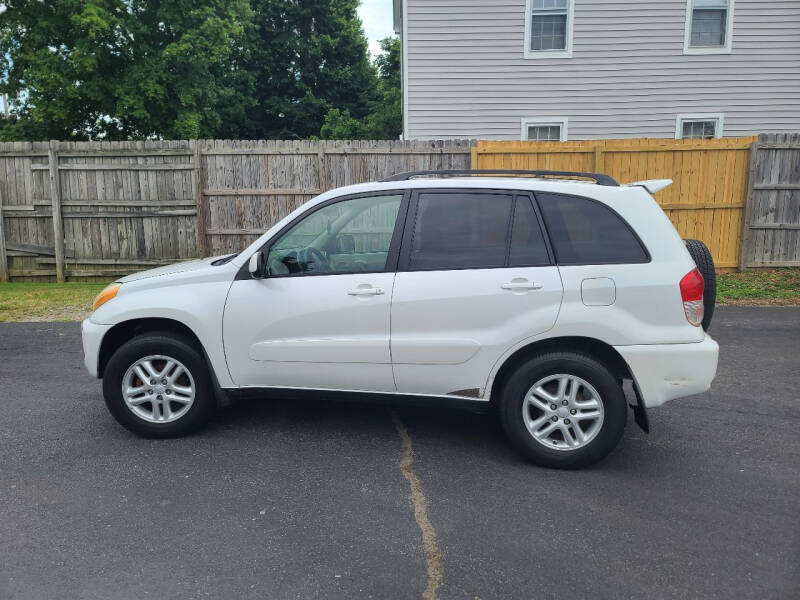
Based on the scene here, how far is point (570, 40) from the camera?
46.7 ft

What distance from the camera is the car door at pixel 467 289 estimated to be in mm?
3865

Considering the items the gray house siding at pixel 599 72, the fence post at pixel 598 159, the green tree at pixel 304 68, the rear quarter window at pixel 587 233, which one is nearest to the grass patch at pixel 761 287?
the fence post at pixel 598 159

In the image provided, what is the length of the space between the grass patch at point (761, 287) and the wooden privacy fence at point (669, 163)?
1047 mm

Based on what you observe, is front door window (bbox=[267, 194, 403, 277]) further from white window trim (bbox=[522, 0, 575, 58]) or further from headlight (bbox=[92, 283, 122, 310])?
white window trim (bbox=[522, 0, 575, 58])

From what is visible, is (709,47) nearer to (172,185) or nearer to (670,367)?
(172,185)

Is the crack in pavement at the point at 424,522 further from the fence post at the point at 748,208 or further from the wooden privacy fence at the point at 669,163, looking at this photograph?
the fence post at the point at 748,208

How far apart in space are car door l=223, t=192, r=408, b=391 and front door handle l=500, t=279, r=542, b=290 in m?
0.71

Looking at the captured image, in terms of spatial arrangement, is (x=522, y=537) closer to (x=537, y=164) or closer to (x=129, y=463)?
(x=129, y=463)

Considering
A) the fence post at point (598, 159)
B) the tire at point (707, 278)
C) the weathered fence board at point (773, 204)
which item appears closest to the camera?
the tire at point (707, 278)

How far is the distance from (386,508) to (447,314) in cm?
118

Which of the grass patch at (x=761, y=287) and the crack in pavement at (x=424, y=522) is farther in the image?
the grass patch at (x=761, y=287)

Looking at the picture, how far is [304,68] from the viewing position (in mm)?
35312

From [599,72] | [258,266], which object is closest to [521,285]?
[258,266]

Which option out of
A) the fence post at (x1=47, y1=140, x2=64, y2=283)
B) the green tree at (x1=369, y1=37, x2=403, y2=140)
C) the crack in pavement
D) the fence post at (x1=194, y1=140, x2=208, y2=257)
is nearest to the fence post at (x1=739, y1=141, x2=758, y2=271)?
the crack in pavement
